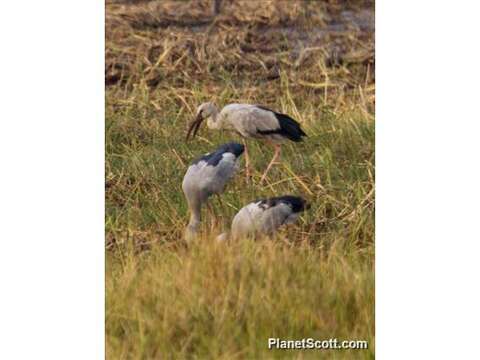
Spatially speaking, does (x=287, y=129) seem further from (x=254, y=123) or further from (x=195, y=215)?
(x=195, y=215)

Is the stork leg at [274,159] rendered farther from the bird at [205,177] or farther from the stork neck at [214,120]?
the stork neck at [214,120]

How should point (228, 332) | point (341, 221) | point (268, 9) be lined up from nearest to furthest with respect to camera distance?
point (228, 332)
point (341, 221)
point (268, 9)

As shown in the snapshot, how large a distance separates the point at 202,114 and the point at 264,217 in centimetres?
64

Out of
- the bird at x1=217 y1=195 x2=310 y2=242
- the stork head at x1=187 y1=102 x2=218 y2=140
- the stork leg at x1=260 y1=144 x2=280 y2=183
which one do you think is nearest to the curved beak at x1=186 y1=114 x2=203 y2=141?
the stork head at x1=187 y1=102 x2=218 y2=140

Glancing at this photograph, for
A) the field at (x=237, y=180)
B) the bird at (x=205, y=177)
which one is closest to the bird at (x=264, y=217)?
the field at (x=237, y=180)

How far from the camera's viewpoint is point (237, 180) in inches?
216

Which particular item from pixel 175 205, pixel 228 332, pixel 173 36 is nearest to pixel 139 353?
pixel 228 332

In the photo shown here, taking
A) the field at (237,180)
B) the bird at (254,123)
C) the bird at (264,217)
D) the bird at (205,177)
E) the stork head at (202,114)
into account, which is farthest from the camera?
the stork head at (202,114)

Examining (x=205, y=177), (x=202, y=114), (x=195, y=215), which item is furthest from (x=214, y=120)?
(x=195, y=215)

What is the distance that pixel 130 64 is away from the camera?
5973mm

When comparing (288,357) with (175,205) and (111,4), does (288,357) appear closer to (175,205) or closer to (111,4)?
(175,205)

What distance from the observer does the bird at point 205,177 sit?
17.8 feet

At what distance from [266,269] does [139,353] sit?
24.4 inches

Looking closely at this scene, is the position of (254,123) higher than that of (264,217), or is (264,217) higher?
(254,123)
